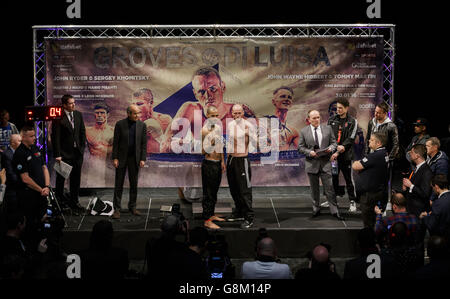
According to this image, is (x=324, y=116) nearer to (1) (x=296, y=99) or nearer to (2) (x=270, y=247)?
(1) (x=296, y=99)

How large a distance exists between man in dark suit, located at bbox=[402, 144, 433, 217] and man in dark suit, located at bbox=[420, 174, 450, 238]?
45cm

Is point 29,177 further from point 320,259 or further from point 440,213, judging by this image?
point 440,213

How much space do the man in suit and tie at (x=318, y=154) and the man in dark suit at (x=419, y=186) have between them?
1.33m

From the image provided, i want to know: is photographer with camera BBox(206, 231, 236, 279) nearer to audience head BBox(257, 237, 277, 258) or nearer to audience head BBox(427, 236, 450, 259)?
audience head BBox(257, 237, 277, 258)

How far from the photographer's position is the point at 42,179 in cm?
704

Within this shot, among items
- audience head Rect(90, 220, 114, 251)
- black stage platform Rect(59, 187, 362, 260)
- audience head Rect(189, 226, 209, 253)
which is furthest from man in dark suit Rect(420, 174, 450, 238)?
audience head Rect(90, 220, 114, 251)

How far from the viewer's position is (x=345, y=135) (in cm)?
814

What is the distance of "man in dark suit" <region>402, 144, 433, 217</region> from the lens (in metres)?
6.37

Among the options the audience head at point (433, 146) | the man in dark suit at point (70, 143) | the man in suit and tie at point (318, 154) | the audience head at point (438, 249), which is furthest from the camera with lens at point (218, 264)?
the man in dark suit at point (70, 143)

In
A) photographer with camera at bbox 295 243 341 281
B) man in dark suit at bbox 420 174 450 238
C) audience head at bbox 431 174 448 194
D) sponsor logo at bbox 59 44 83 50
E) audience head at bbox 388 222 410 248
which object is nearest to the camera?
photographer with camera at bbox 295 243 341 281

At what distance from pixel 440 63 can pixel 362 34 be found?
9.36 ft

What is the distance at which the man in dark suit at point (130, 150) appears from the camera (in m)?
7.80

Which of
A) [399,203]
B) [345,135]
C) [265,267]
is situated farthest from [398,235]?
[345,135]

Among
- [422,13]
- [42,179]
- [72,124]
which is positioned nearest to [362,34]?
[422,13]
